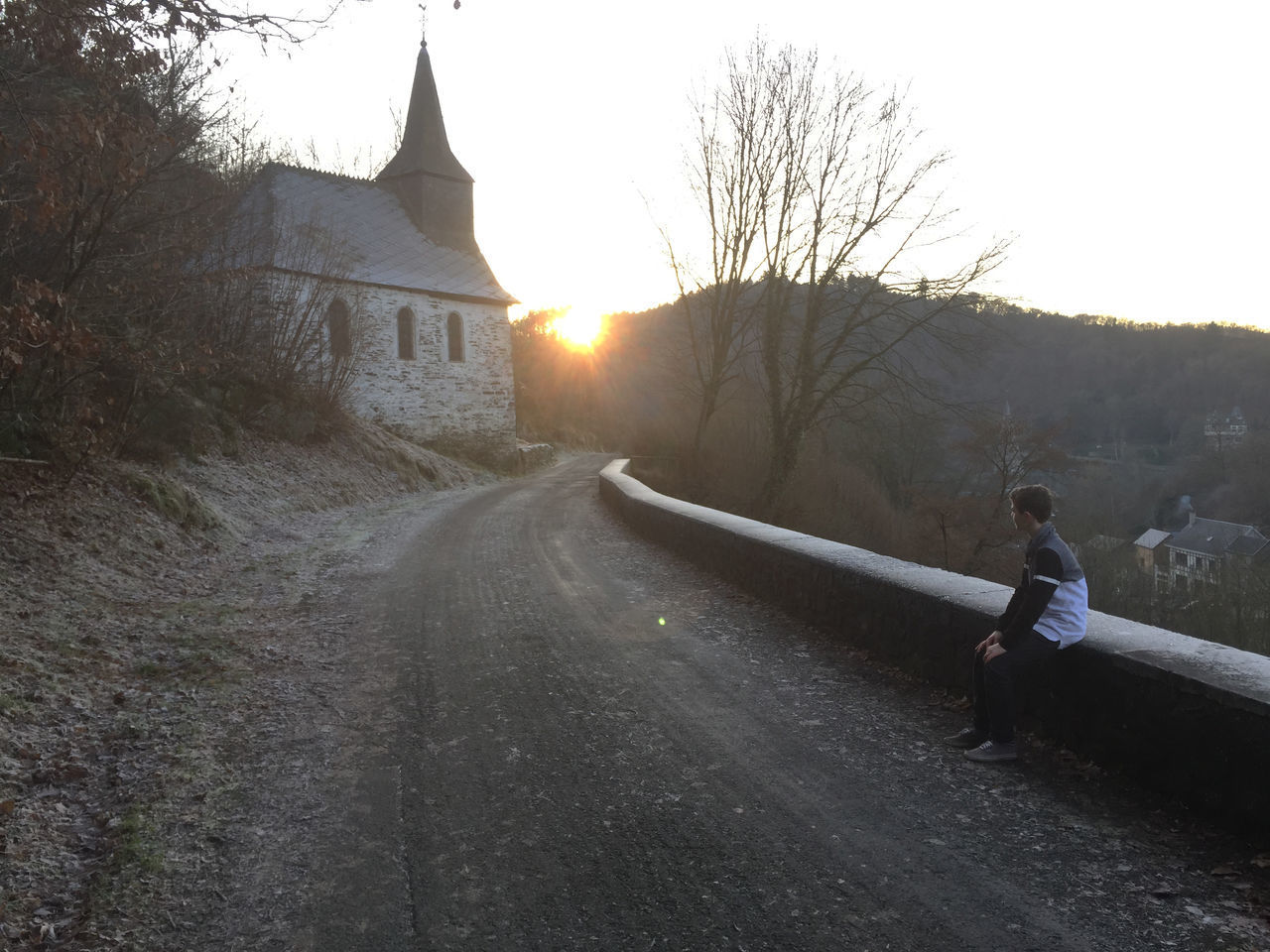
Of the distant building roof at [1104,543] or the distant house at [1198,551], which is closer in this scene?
the distant house at [1198,551]

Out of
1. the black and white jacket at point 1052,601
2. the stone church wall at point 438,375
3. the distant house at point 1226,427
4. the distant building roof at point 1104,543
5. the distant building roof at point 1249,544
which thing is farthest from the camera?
the distant house at point 1226,427

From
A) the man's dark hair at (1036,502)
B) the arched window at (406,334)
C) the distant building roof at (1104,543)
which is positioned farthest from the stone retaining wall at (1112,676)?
the distant building roof at (1104,543)

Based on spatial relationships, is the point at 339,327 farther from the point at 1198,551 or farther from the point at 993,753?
the point at 1198,551

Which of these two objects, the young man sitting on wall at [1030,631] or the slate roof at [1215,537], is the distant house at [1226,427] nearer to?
the slate roof at [1215,537]

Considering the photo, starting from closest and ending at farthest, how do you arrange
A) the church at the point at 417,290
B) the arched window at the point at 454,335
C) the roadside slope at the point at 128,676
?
the roadside slope at the point at 128,676, the church at the point at 417,290, the arched window at the point at 454,335

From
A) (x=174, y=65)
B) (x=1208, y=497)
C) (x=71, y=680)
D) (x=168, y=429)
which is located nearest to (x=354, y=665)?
(x=71, y=680)

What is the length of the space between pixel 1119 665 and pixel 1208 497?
43.9 m

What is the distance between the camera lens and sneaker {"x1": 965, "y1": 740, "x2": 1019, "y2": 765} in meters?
4.02

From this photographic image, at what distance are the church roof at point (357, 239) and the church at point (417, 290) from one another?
2.1 inches

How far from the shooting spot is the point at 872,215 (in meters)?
20.6

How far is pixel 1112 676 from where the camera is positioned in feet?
12.4

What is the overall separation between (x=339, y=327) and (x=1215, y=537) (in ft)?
120

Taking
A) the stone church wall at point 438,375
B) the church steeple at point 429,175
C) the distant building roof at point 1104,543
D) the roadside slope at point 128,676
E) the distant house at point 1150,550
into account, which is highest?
the church steeple at point 429,175

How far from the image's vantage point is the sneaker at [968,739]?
13.9 feet
